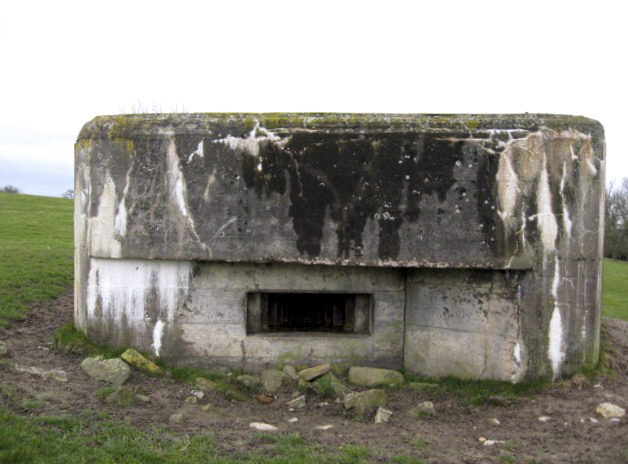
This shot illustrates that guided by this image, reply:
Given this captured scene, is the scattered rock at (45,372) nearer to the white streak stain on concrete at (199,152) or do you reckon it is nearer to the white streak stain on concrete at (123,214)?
the white streak stain on concrete at (123,214)

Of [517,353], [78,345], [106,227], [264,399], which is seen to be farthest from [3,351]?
[517,353]

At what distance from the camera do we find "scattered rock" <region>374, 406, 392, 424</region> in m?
4.42

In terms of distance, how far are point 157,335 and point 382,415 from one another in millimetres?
2295

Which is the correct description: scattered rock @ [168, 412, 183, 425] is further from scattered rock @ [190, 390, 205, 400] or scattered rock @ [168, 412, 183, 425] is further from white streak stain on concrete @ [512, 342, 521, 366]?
white streak stain on concrete @ [512, 342, 521, 366]

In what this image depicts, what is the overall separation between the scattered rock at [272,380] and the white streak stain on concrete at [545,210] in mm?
2636

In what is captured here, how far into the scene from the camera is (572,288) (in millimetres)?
5203

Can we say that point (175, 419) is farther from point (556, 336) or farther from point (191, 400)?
point (556, 336)

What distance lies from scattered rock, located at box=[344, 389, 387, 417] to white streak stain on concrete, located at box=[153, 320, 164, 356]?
1913 millimetres

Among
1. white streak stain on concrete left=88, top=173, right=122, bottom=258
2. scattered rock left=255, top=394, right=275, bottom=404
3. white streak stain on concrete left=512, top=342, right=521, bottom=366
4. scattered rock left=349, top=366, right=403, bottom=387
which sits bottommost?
scattered rock left=255, top=394, right=275, bottom=404

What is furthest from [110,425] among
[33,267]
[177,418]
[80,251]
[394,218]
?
[33,267]

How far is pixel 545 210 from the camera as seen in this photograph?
512 cm

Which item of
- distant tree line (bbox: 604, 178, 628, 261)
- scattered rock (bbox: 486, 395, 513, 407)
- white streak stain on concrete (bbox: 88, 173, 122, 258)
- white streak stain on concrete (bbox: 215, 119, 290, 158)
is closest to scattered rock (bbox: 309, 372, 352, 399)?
scattered rock (bbox: 486, 395, 513, 407)

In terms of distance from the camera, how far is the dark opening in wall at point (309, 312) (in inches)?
222

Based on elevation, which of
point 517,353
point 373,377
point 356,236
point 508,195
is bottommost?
point 373,377
